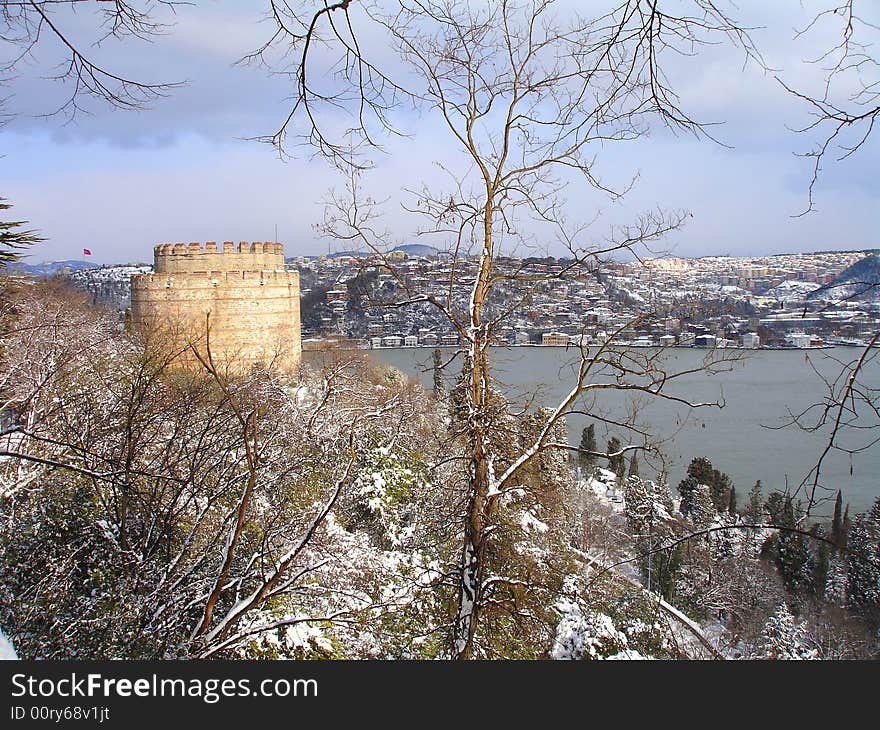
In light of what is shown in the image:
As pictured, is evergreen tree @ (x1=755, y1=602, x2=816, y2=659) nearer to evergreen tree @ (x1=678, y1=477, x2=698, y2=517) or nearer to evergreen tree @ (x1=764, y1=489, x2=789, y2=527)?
evergreen tree @ (x1=678, y1=477, x2=698, y2=517)

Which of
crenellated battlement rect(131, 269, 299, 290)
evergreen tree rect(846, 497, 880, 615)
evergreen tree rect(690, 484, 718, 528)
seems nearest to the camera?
crenellated battlement rect(131, 269, 299, 290)

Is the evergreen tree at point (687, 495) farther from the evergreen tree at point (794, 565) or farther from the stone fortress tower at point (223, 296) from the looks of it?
the stone fortress tower at point (223, 296)

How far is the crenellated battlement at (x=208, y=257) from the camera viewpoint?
1253 centimetres

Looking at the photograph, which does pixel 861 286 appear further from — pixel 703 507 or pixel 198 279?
pixel 703 507

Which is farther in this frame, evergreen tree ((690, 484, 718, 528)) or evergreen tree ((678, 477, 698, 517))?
evergreen tree ((678, 477, 698, 517))

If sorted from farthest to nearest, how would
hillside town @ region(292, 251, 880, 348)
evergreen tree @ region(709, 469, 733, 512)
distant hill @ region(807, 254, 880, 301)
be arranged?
evergreen tree @ region(709, 469, 733, 512)
hillside town @ region(292, 251, 880, 348)
distant hill @ region(807, 254, 880, 301)

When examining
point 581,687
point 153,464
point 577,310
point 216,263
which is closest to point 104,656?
point 153,464

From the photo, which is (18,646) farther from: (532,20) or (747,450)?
(747,450)

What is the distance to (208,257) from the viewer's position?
494 inches

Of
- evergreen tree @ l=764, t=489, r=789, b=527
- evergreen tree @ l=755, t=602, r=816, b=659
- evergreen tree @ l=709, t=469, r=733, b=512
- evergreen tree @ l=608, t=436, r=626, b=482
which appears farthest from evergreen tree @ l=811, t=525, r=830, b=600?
evergreen tree @ l=764, t=489, r=789, b=527

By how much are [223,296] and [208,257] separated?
842 millimetres

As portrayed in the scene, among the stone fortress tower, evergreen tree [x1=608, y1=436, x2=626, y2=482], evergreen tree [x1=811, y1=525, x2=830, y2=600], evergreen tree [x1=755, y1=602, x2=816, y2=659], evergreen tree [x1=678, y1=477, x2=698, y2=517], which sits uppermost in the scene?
the stone fortress tower

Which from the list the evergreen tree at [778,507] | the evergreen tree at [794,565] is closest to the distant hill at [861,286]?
the evergreen tree at [778,507]

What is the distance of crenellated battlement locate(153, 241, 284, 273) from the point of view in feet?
41.1
